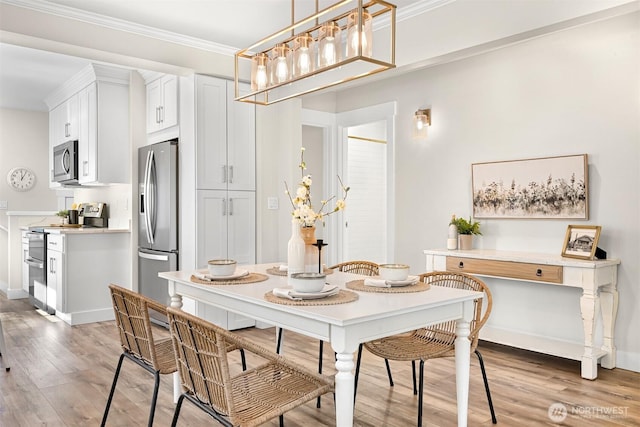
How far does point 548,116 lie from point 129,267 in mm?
4243

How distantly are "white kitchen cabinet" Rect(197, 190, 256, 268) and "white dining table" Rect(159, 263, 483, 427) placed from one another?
183 centimetres

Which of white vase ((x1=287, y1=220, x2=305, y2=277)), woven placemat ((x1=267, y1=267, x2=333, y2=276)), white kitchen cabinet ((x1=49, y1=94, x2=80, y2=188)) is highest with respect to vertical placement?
white kitchen cabinet ((x1=49, y1=94, x2=80, y2=188))

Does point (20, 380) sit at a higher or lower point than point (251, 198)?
lower

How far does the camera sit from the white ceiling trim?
353cm

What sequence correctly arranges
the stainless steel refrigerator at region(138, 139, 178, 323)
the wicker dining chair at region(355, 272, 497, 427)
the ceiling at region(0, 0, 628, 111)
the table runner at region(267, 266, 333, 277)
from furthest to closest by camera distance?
the stainless steel refrigerator at region(138, 139, 178, 323) → the ceiling at region(0, 0, 628, 111) → the table runner at region(267, 266, 333, 277) → the wicker dining chair at region(355, 272, 497, 427)

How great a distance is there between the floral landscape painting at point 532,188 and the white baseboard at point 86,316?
3.75m

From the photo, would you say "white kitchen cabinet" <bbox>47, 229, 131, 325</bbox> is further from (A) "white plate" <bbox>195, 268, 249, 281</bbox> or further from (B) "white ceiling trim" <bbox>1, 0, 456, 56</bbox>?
(A) "white plate" <bbox>195, 268, 249, 281</bbox>

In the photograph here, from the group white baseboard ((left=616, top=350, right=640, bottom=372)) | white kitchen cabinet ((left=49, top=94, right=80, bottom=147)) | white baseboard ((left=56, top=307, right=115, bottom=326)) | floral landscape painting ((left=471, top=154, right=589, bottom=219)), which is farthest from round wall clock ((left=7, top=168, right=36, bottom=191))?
white baseboard ((left=616, top=350, right=640, bottom=372))

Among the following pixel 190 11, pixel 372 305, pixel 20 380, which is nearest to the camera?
pixel 372 305

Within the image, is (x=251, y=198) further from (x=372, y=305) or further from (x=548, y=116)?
(x=372, y=305)

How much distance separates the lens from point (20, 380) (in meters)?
3.32

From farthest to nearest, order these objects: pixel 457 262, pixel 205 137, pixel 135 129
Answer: pixel 135 129, pixel 205 137, pixel 457 262

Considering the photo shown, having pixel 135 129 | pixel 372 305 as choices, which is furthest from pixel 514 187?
pixel 135 129

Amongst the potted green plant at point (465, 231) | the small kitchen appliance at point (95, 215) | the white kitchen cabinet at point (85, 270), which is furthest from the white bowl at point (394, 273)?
the small kitchen appliance at point (95, 215)
